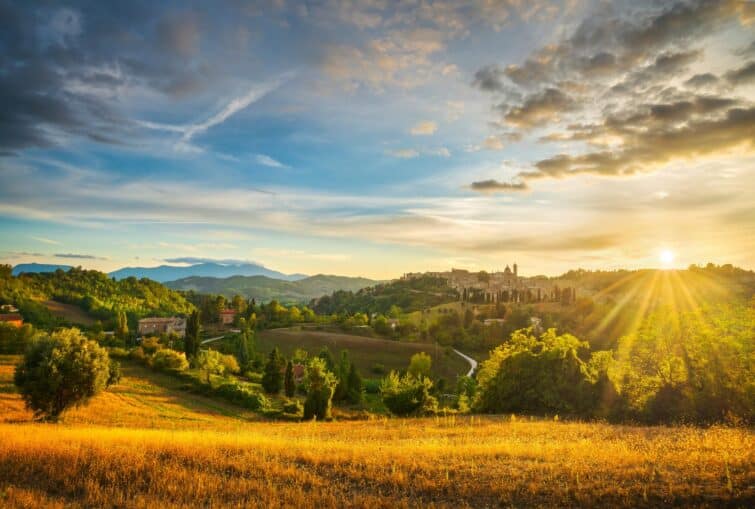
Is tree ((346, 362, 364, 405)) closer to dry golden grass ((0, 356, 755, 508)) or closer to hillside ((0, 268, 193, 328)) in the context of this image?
dry golden grass ((0, 356, 755, 508))

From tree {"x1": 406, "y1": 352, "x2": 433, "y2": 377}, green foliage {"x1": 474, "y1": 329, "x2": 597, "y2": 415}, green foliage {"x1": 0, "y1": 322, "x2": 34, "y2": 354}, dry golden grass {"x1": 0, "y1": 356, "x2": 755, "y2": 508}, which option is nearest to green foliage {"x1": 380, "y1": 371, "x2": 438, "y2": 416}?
green foliage {"x1": 474, "y1": 329, "x2": 597, "y2": 415}

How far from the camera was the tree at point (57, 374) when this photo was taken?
23.3 meters

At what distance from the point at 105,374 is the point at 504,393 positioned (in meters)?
25.7

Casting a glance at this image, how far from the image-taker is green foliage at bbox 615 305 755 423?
21.2 metres

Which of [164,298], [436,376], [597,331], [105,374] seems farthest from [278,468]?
[164,298]

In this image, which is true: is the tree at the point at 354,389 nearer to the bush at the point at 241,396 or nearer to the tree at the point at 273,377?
the tree at the point at 273,377

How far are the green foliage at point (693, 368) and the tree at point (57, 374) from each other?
3095cm

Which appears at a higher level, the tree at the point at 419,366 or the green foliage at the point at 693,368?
the green foliage at the point at 693,368

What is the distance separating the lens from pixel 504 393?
29109 millimetres

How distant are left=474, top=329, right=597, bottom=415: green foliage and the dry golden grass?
46.1 ft

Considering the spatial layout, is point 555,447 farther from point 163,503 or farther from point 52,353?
point 52,353

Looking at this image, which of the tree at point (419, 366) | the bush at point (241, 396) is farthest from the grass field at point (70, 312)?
the tree at point (419, 366)

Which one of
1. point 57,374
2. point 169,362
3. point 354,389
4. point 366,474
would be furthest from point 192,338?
point 366,474

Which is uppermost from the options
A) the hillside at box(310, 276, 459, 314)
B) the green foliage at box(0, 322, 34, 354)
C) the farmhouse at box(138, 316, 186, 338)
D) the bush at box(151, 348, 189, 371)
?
the hillside at box(310, 276, 459, 314)
